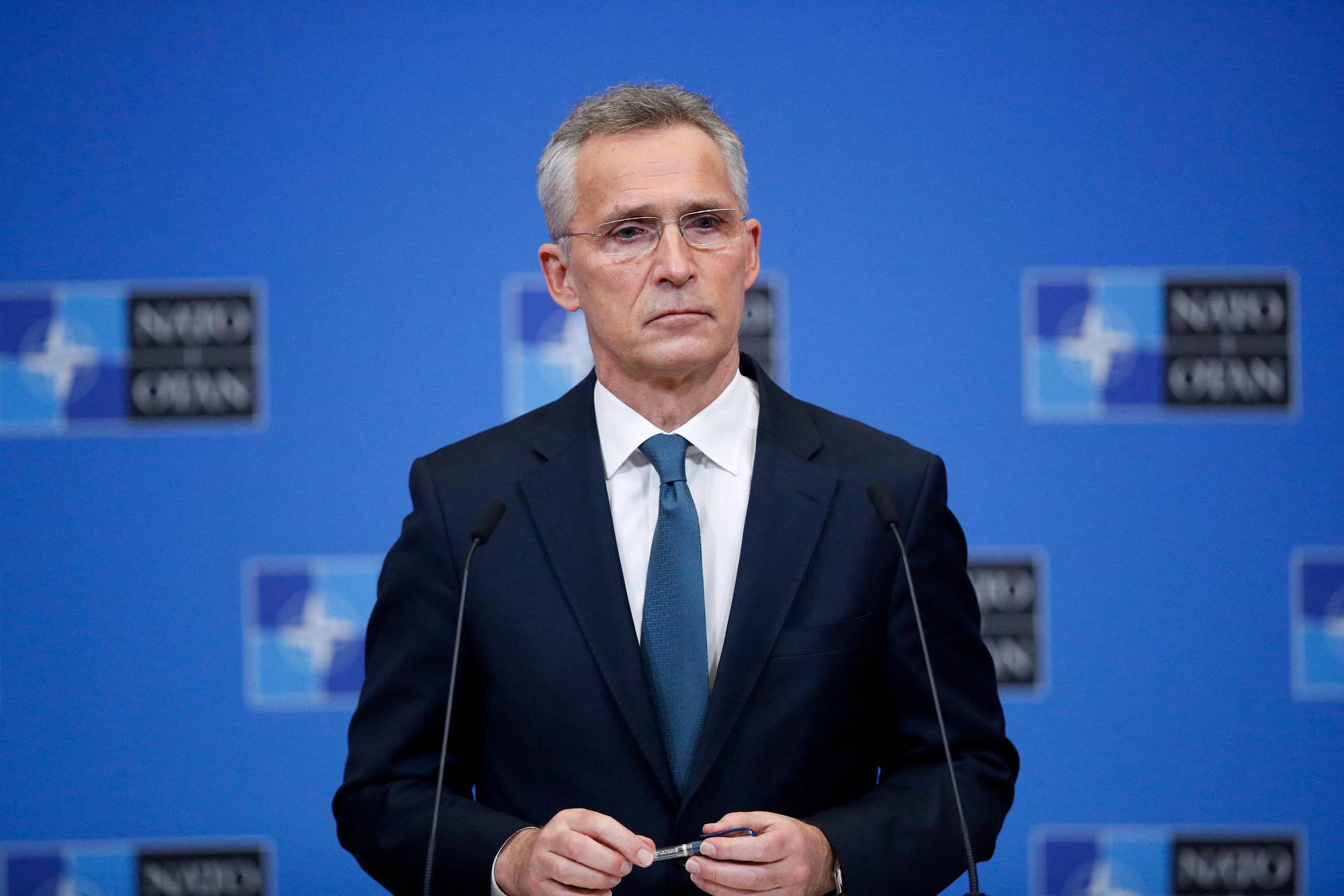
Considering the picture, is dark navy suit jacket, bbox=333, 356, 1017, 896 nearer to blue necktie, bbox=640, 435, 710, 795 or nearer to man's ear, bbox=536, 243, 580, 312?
blue necktie, bbox=640, 435, 710, 795

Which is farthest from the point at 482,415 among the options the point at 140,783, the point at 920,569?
the point at 920,569

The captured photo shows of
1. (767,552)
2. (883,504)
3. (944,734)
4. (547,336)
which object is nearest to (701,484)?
(767,552)

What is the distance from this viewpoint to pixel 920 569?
150cm

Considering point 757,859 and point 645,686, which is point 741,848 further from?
point 645,686

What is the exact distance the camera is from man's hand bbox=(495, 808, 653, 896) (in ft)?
3.96

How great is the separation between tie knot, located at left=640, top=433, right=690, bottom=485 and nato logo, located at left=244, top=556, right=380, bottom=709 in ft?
4.88

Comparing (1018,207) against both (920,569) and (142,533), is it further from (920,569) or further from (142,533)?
(142,533)

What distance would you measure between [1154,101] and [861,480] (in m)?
1.87

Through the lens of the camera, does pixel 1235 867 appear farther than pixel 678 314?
Yes

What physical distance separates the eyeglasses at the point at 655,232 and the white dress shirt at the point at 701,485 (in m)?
0.20

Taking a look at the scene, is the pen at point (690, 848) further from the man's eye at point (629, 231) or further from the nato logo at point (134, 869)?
the nato logo at point (134, 869)

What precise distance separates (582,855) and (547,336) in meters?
1.79

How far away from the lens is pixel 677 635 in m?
1.45

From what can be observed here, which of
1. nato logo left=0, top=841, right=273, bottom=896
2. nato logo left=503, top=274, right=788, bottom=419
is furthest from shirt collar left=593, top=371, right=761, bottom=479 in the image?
nato logo left=0, top=841, right=273, bottom=896
